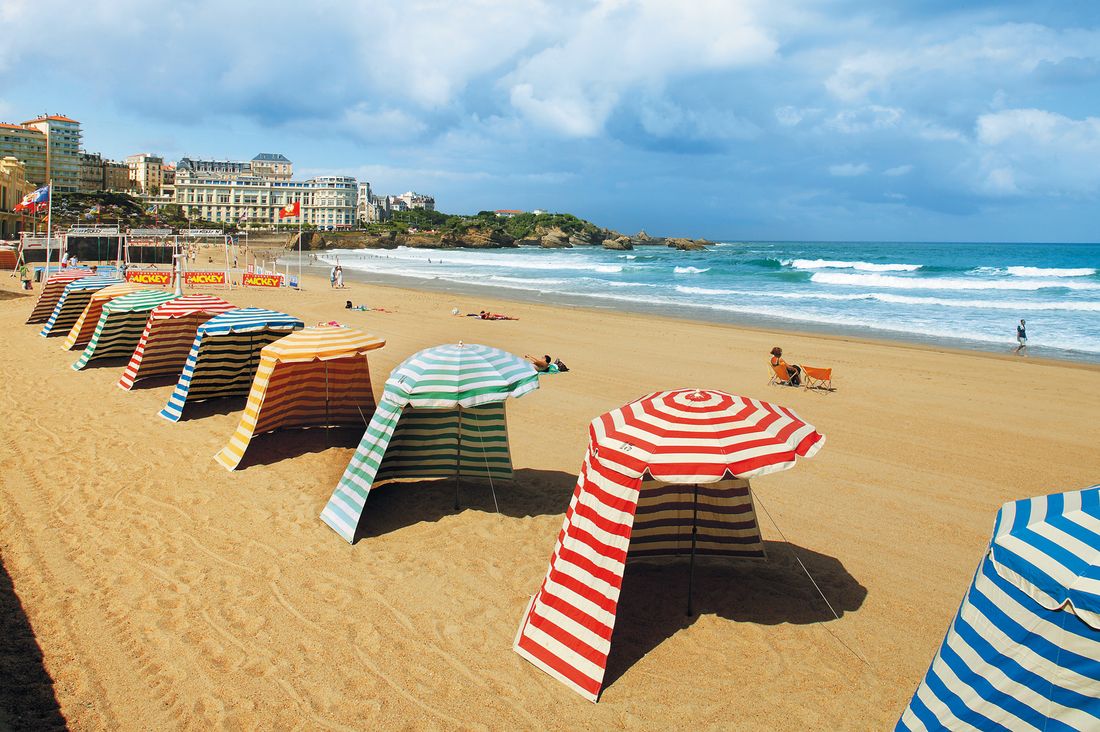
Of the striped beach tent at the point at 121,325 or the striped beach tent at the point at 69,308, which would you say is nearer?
the striped beach tent at the point at 121,325

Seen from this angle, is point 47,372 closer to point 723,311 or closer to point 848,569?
point 848,569

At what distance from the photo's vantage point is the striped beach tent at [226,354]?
948 centimetres

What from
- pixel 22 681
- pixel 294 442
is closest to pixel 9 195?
pixel 294 442

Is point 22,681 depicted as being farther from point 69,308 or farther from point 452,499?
point 69,308

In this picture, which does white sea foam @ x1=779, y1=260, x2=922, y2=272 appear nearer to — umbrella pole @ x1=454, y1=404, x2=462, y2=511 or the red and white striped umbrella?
umbrella pole @ x1=454, y1=404, x2=462, y2=511

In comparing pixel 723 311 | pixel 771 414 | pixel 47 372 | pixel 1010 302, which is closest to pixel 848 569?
pixel 771 414

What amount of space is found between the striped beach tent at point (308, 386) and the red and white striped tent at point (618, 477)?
3.99 m

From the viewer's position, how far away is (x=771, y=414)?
4.70 metres

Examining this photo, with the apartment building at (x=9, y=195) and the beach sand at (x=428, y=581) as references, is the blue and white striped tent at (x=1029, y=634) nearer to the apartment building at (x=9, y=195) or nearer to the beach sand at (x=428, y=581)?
the beach sand at (x=428, y=581)

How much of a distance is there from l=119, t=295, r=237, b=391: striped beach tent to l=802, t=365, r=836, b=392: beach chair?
969 centimetres

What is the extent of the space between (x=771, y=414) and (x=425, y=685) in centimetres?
279

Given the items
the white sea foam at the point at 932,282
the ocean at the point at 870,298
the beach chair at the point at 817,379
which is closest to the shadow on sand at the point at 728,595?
the beach chair at the point at 817,379

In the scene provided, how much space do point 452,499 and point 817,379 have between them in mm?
7925

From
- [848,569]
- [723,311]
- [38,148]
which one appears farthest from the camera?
[38,148]
